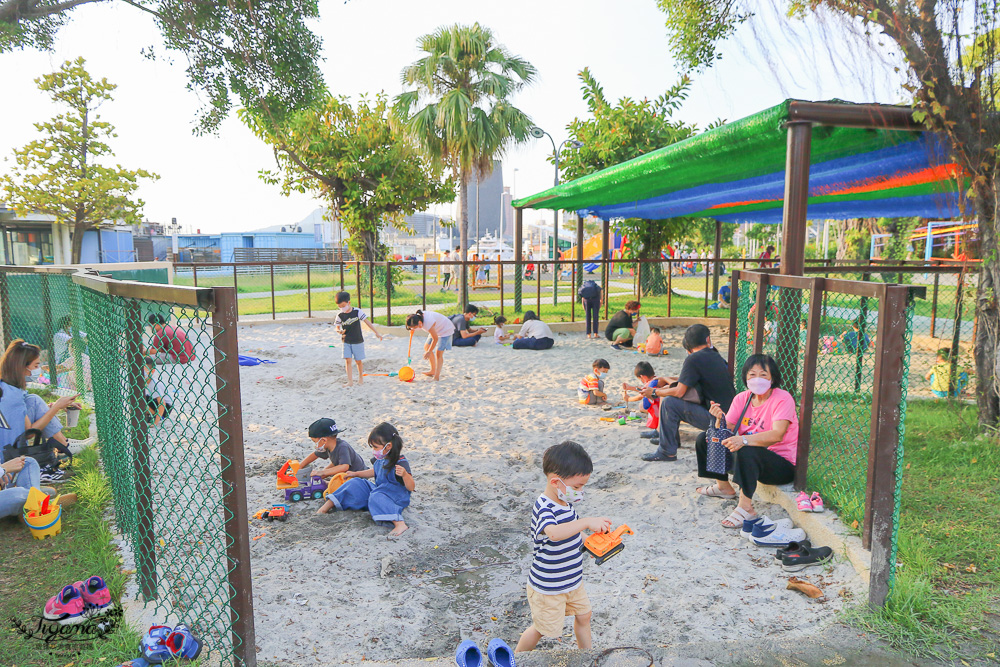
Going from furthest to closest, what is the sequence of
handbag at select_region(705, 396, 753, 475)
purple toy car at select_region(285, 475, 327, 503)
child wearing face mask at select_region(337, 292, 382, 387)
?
child wearing face mask at select_region(337, 292, 382, 387)
purple toy car at select_region(285, 475, 327, 503)
handbag at select_region(705, 396, 753, 475)

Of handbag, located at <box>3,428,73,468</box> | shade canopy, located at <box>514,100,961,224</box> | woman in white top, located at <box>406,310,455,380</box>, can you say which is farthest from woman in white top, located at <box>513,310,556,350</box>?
handbag, located at <box>3,428,73,468</box>

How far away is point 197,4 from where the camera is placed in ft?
28.0

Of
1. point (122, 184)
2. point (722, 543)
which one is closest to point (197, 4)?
point (722, 543)

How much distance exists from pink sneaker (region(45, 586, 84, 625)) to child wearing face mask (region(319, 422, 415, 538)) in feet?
6.07

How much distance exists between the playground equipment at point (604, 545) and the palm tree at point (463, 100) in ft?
47.7

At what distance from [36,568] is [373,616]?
6.76 ft

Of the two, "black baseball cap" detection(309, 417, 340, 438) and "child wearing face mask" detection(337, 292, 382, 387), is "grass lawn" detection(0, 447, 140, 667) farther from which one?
"child wearing face mask" detection(337, 292, 382, 387)

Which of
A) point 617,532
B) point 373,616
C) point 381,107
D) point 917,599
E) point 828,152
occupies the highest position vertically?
point 381,107

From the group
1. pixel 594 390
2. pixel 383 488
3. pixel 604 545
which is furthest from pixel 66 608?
pixel 594 390

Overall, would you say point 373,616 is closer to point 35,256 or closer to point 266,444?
point 266,444

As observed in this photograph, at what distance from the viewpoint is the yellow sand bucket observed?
4.23 m

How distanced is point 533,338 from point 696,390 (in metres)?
6.48

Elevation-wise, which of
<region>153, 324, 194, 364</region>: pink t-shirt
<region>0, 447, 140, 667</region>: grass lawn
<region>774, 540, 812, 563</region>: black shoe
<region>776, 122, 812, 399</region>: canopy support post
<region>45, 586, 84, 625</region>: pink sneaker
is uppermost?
<region>776, 122, 812, 399</region>: canopy support post

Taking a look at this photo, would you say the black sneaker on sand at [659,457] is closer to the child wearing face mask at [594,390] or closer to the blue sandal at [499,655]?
the child wearing face mask at [594,390]
